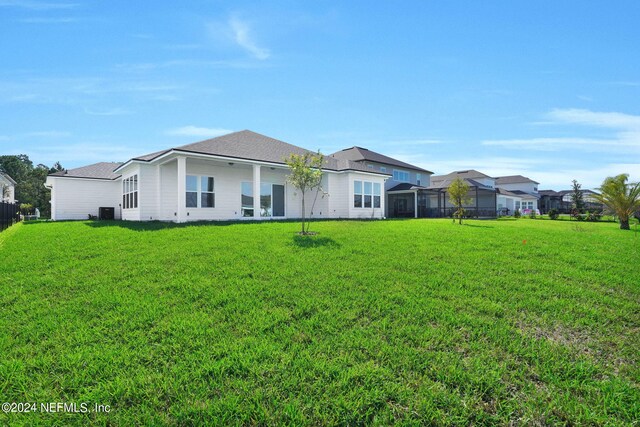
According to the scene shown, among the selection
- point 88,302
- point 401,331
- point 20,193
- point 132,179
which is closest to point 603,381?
point 401,331

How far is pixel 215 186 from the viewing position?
1659 centimetres

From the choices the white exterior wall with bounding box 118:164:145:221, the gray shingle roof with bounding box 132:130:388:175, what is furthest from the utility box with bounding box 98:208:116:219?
the gray shingle roof with bounding box 132:130:388:175

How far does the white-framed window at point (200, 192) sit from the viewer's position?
15.8 m

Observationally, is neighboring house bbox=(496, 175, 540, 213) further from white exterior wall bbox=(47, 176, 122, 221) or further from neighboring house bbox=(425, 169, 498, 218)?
white exterior wall bbox=(47, 176, 122, 221)

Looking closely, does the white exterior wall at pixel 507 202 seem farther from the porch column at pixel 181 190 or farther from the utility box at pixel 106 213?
the utility box at pixel 106 213

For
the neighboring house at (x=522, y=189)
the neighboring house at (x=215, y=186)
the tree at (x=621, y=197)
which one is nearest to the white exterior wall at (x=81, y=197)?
the neighboring house at (x=215, y=186)

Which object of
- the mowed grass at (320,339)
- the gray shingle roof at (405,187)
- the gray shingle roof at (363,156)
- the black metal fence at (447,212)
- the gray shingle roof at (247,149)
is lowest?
the mowed grass at (320,339)

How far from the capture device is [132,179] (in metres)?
17.6

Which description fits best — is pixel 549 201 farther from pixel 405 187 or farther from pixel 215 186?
pixel 215 186

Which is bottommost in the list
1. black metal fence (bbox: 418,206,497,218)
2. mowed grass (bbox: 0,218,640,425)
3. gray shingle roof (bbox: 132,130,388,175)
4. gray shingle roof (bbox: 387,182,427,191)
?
mowed grass (bbox: 0,218,640,425)

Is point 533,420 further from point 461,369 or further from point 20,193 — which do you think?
point 20,193

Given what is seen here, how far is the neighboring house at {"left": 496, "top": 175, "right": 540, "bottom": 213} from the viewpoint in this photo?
50.5m

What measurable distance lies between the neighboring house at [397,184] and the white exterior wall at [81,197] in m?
18.9

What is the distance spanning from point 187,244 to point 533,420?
8109mm
